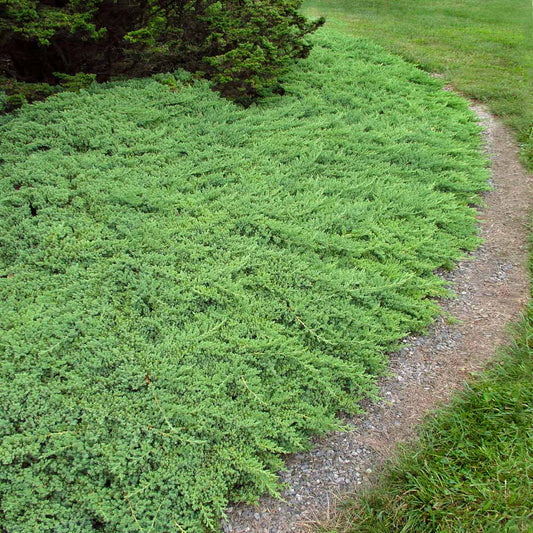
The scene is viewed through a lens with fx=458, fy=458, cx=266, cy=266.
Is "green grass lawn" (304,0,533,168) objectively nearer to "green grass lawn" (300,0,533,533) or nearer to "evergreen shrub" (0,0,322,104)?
"evergreen shrub" (0,0,322,104)

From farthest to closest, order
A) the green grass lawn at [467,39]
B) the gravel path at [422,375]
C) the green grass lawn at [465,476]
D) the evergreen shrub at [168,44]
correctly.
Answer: the green grass lawn at [467,39]
the evergreen shrub at [168,44]
the gravel path at [422,375]
the green grass lawn at [465,476]

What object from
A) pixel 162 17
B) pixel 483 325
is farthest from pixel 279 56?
pixel 483 325

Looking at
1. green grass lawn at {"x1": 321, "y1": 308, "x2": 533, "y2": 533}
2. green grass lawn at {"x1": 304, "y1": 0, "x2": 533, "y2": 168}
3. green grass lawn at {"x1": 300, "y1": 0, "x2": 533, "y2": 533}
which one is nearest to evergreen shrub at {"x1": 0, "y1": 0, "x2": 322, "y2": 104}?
green grass lawn at {"x1": 304, "y1": 0, "x2": 533, "y2": 168}

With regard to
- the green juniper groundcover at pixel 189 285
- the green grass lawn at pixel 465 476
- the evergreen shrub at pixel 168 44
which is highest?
the evergreen shrub at pixel 168 44

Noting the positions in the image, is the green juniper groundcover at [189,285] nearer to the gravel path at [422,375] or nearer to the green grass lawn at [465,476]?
the gravel path at [422,375]

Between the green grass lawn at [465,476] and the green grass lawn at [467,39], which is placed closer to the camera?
the green grass lawn at [465,476]

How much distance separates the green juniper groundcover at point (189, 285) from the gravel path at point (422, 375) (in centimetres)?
12

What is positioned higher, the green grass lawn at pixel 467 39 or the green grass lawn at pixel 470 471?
the green grass lawn at pixel 467 39

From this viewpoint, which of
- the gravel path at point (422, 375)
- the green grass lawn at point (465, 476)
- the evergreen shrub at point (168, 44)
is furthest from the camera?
the evergreen shrub at point (168, 44)

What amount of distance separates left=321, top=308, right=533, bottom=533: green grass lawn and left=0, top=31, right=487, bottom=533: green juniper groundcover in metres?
0.47

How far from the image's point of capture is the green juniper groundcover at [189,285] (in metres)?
2.34

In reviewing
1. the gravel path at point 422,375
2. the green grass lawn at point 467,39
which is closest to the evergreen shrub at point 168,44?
the gravel path at point 422,375

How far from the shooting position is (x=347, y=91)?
19.5 feet

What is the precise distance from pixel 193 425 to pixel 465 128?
5.26 metres
